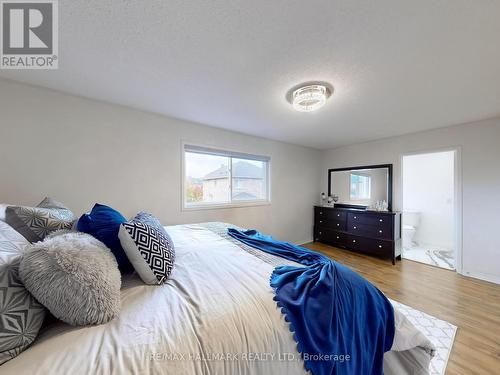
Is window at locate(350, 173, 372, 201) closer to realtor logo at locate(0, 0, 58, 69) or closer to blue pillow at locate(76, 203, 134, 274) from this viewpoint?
blue pillow at locate(76, 203, 134, 274)

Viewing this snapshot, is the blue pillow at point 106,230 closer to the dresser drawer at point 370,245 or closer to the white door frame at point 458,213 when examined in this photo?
the dresser drawer at point 370,245

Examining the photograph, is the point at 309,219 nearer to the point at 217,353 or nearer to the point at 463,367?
the point at 463,367

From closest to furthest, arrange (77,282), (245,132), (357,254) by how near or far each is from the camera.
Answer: (77,282) < (245,132) < (357,254)

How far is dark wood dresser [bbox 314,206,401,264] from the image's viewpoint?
10.7 feet

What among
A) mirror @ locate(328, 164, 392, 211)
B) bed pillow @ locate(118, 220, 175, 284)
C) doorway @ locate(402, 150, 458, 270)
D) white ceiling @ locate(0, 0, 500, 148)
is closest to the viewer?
bed pillow @ locate(118, 220, 175, 284)

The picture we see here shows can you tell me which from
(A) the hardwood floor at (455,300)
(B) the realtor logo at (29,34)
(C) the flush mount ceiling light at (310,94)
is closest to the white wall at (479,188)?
(A) the hardwood floor at (455,300)

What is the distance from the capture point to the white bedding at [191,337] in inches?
22.8

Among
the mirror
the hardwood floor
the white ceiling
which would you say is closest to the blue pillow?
the white ceiling

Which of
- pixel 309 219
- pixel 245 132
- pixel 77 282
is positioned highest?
pixel 245 132

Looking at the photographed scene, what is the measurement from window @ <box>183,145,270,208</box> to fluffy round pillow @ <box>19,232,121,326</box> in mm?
2087

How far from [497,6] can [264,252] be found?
6.71 ft

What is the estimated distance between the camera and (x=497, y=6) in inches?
41.5

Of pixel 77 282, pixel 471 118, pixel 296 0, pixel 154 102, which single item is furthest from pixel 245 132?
pixel 471 118

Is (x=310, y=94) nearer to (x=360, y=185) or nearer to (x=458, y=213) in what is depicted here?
(x=360, y=185)
